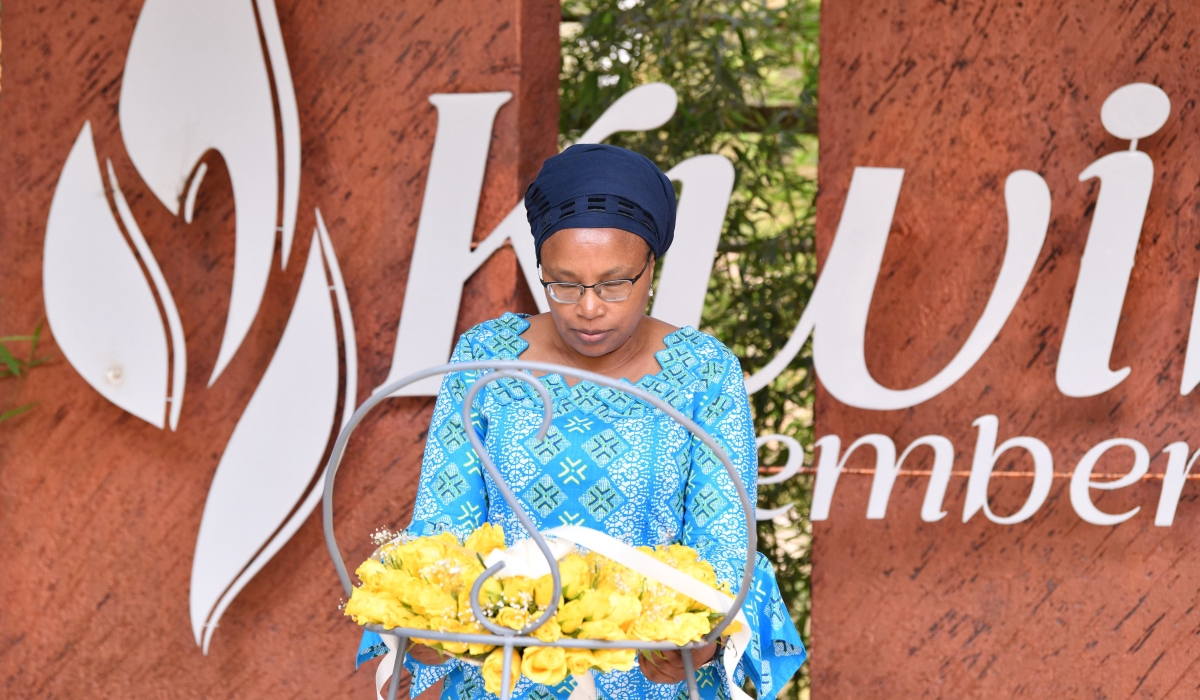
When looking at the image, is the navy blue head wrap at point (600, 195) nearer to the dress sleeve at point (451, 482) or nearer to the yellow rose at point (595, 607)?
the dress sleeve at point (451, 482)

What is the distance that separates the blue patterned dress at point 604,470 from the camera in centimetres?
164

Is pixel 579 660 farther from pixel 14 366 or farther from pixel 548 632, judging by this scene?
pixel 14 366

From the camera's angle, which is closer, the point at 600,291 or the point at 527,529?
the point at 527,529

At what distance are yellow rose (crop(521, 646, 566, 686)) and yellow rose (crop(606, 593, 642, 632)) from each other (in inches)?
2.7

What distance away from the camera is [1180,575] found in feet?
9.25

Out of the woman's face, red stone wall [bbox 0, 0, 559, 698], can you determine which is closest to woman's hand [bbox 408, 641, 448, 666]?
the woman's face

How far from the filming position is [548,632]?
126 cm

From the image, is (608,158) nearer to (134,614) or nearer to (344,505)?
(344,505)

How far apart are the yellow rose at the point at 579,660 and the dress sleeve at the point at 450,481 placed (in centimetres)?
40

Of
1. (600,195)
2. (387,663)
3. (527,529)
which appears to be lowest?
(387,663)

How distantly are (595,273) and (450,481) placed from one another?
1.23 feet

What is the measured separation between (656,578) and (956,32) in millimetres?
2110

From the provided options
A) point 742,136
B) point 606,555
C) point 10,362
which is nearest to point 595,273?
point 606,555

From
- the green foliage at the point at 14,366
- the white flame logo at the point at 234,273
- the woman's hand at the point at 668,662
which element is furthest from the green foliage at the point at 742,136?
the woman's hand at the point at 668,662
